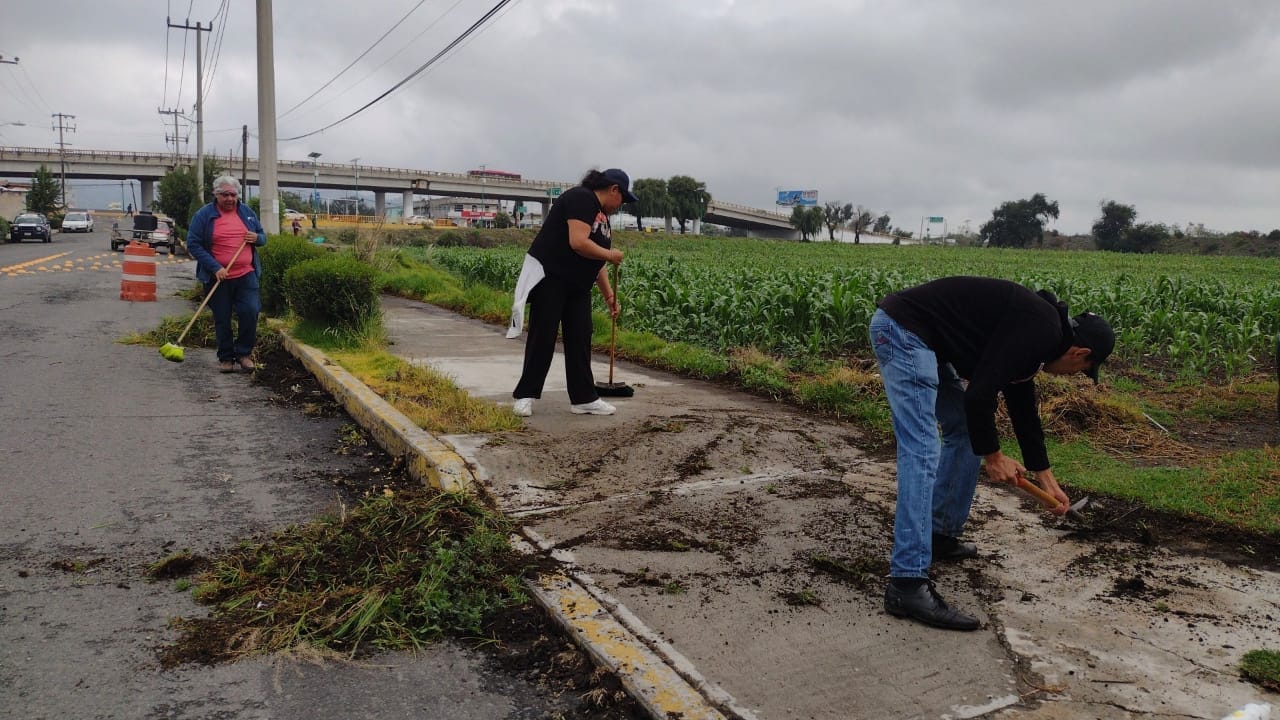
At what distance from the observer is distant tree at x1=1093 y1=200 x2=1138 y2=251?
92.9m

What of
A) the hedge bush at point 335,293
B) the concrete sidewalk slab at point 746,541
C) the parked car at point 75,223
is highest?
the hedge bush at point 335,293

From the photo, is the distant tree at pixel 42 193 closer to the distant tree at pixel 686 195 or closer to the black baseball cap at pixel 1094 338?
the distant tree at pixel 686 195

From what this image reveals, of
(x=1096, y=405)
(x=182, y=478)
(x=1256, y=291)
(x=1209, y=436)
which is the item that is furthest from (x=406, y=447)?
(x=1256, y=291)

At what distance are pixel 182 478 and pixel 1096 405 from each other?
6556 mm

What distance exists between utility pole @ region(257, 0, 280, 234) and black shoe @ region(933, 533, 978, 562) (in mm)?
12603

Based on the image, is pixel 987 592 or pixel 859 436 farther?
pixel 859 436

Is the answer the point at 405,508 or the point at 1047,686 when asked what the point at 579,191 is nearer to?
the point at 405,508

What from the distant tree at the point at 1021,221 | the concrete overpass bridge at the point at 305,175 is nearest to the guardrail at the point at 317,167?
the concrete overpass bridge at the point at 305,175

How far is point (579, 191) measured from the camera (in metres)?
6.34

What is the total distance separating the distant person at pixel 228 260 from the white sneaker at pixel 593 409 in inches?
169

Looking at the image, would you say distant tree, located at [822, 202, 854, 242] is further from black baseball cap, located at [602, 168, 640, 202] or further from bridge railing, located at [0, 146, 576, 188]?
black baseball cap, located at [602, 168, 640, 202]

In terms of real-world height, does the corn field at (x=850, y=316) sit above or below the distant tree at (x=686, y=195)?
below

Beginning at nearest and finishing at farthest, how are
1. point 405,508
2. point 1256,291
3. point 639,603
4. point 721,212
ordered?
point 639,603
point 405,508
point 1256,291
point 721,212

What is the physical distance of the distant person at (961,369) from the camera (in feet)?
10.9
